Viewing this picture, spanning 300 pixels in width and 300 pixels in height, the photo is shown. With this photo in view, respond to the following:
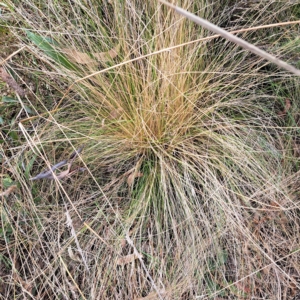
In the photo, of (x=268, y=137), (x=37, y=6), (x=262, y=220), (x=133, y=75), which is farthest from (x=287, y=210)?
(x=37, y=6)

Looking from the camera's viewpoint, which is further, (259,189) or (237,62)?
(237,62)

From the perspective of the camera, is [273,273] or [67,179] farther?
[67,179]

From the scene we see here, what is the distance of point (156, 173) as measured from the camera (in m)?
1.10

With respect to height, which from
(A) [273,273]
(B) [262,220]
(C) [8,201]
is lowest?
(A) [273,273]

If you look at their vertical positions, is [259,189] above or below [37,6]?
below

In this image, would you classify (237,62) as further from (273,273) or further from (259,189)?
(273,273)

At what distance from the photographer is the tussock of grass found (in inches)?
40.4

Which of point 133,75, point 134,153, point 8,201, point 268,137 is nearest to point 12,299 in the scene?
point 8,201

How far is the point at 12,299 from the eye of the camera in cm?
105

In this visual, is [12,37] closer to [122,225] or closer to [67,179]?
[67,179]

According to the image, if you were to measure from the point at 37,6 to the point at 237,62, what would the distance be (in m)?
0.64

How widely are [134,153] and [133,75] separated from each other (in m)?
0.22

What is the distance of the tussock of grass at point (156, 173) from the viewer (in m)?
1.03

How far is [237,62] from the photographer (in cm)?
117
